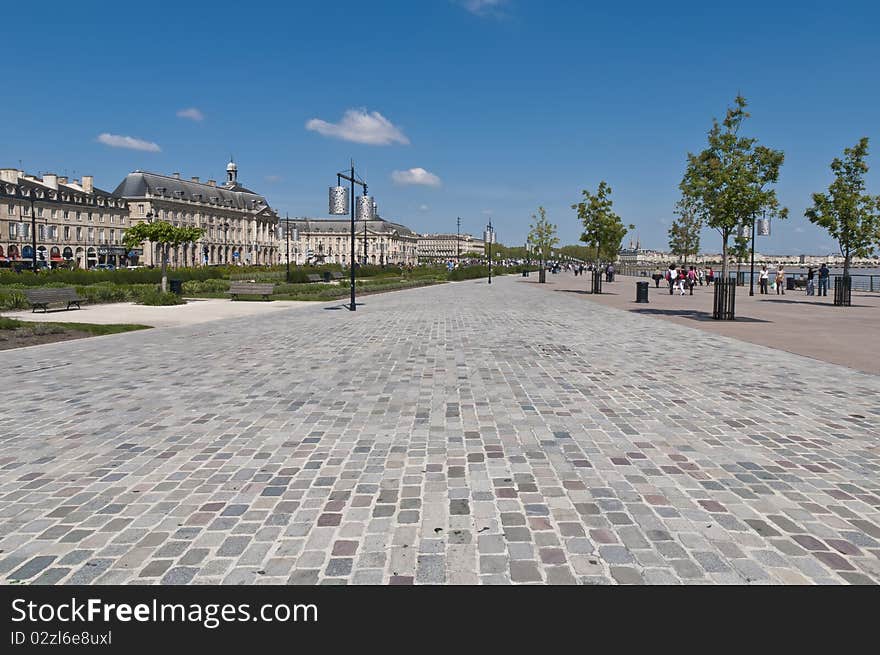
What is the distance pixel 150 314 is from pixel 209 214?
110051mm

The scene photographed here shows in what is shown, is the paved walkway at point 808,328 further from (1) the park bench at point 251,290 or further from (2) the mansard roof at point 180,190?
(2) the mansard roof at point 180,190

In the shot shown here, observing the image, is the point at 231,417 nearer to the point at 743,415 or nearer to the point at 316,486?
the point at 316,486

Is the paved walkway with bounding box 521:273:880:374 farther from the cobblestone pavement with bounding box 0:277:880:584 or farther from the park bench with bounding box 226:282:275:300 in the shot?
the park bench with bounding box 226:282:275:300

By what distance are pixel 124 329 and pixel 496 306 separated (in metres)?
14.2

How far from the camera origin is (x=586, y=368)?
9844 millimetres

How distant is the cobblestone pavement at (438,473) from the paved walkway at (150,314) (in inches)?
317

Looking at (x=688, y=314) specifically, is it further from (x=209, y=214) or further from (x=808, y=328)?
(x=209, y=214)

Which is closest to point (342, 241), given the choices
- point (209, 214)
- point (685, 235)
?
point (209, 214)

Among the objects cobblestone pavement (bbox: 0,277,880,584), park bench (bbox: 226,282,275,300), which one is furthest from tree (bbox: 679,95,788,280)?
park bench (bbox: 226,282,275,300)

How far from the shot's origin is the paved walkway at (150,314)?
58.1 ft

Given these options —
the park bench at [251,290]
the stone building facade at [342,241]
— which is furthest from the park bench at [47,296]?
the stone building facade at [342,241]

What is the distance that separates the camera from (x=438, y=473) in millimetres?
4867

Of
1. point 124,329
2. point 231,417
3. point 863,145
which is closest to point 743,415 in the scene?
point 231,417

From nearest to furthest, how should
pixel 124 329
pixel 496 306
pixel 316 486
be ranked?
pixel 316 486 → pixel 124 329 → pixel 496 306
